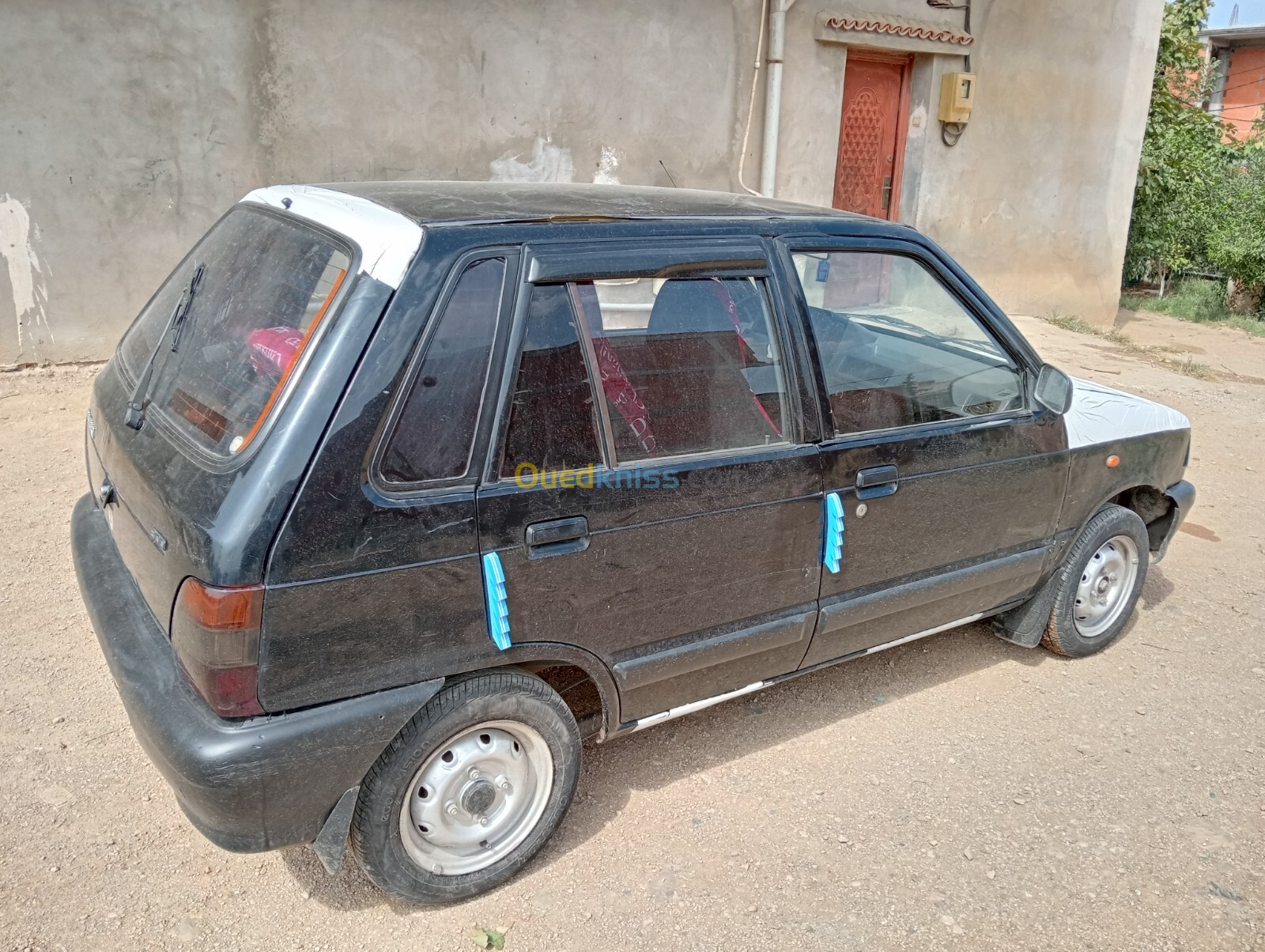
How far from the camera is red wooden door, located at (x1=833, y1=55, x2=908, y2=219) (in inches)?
366

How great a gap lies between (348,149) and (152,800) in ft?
17.1

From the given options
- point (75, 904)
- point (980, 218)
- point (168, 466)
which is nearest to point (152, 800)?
point (75, 904)

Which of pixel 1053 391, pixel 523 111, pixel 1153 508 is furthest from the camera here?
pixel 523 111

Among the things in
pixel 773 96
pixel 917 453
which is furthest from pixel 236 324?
pixel 773 96

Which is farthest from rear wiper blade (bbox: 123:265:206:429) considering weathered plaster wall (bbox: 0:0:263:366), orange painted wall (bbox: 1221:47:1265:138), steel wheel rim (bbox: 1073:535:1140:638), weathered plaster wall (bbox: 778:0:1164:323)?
orange painted wall (bbox: 1221:47:1265:138)

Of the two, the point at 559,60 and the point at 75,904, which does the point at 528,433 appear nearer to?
the point at 75,904

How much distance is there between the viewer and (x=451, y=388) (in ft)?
7.98

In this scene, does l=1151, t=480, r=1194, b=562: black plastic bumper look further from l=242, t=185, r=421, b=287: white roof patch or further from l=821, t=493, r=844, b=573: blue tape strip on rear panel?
l=242, t=185, r=421, b=287: white roof patch

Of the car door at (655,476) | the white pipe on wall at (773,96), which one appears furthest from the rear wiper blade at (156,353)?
the white pipe on wall at (773,96)

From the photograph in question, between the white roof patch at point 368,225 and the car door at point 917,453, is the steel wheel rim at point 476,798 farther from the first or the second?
the white roof patch at point 368,225

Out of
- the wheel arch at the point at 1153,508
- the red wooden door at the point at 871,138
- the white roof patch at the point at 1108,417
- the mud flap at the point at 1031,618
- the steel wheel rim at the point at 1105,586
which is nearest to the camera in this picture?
the white roof patch at the point at 1108,417

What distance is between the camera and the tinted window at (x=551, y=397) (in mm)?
2535

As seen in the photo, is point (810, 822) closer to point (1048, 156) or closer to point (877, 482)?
point (877, 482)

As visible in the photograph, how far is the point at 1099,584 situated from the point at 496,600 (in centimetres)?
282
